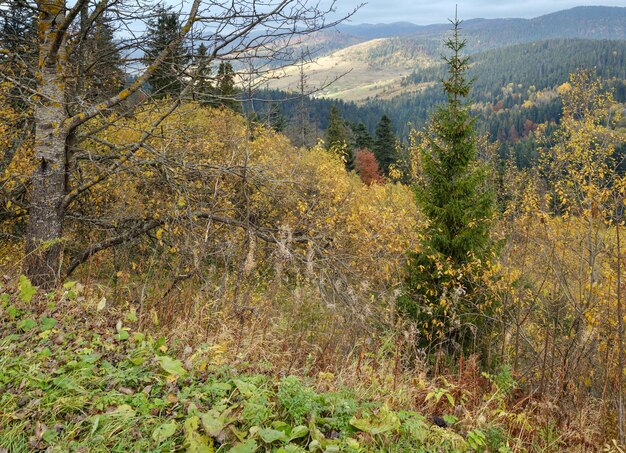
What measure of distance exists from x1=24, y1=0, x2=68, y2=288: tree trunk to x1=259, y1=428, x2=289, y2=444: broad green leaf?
3.52 m

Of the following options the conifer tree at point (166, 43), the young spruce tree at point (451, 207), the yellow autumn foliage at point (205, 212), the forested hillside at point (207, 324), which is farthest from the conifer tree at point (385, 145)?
the conifer tree at point (166, 43)

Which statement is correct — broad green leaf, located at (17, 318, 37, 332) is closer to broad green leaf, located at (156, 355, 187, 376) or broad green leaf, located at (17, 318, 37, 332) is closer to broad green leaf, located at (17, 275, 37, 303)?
broad green leaf, located at (17, 275, 37, 303)

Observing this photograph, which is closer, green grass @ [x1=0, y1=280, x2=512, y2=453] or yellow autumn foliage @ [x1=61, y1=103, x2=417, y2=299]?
green grass @ [x1=0, y1=280, x2=512, y2=453]

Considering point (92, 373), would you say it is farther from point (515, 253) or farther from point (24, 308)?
point (515, 253)

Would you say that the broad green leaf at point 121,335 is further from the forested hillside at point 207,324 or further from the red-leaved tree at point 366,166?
the red-leaved tree at point 366,166

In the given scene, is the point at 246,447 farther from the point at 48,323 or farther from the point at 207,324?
the point at 48,323

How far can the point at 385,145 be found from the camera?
164 ft

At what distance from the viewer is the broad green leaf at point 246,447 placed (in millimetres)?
2311

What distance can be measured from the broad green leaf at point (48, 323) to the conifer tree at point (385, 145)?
155ft

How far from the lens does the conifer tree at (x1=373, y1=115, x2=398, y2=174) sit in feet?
162

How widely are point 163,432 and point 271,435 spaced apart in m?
0.64

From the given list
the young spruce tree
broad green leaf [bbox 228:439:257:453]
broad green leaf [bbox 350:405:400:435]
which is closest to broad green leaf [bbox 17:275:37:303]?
broad green leaf [bbox 228:439:257:453]

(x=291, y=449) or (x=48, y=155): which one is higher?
(x=48, y=155)

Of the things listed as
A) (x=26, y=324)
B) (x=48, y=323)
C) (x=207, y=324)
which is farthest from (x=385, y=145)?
(x=26, y=324)
